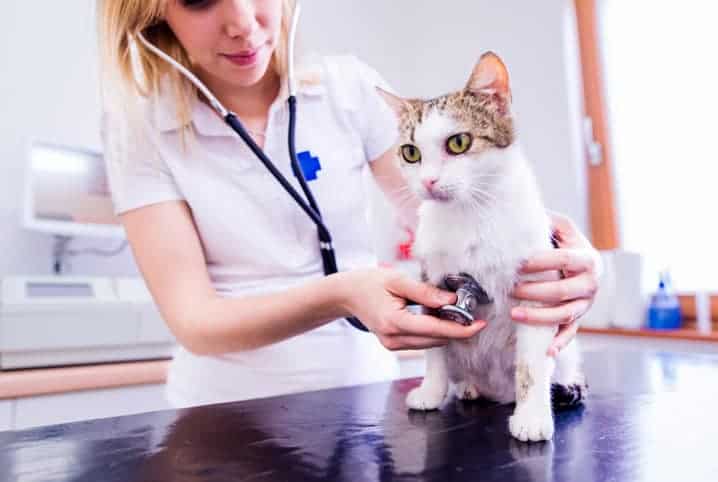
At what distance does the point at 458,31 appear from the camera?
2.19 metres

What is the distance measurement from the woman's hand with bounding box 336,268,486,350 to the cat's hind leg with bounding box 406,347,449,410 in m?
0.04

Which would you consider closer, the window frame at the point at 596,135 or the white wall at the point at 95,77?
the white wall at the point at 95,77

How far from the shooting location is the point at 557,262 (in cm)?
57

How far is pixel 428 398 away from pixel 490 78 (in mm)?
362

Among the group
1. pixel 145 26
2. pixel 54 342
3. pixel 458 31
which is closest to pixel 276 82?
pixel 145 26

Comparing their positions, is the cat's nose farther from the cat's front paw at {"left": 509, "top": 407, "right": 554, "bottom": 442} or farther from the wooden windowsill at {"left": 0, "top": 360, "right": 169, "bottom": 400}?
the wooden windowsill at {"left": 0, "top": 360, "right": 169, "bottom": 400}

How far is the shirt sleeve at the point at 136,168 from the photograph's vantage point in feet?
2.81

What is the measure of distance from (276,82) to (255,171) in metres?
0.20

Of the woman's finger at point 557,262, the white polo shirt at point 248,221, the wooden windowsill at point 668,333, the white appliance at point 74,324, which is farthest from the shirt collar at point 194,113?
the wooden windowsill at point 668,333

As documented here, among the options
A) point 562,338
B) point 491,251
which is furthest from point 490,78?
point 562,338

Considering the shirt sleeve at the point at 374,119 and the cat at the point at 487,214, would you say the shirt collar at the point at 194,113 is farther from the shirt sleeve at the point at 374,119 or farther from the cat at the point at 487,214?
the cat at the point at 487,214

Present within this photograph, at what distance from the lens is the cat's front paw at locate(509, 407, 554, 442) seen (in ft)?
1.71

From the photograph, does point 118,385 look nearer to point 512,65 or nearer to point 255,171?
point 255,171

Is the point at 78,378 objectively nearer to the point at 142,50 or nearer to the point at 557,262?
the point at 142,50
